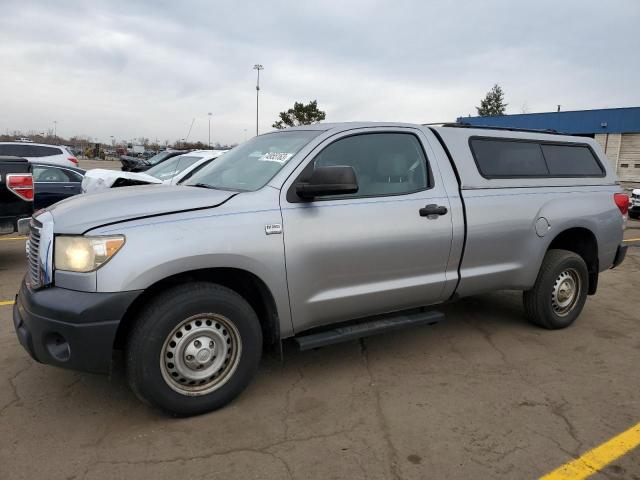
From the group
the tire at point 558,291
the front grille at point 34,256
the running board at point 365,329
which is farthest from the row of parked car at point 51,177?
the tire at point 558,291

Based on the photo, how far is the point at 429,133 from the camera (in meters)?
4.20

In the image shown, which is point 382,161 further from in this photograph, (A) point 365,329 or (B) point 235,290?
(B) point 235,290

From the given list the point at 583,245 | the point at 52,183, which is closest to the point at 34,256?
the point at 583,245

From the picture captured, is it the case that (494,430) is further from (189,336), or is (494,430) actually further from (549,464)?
(189,336)

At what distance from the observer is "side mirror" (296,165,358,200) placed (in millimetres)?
3215

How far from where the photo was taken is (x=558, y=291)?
487 centimetres

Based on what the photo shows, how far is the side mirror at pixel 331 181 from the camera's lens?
3.21 m

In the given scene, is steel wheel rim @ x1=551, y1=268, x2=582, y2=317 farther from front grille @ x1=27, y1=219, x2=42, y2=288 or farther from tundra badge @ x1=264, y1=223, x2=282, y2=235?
front grille @ x1=27, y1=219, x2=42, y2=288

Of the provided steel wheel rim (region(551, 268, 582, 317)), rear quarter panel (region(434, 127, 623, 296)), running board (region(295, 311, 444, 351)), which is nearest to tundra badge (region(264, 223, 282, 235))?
running board (region(295, 311, 444, 351))

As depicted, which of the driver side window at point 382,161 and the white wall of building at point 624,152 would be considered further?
the white wall of building at point 624,152

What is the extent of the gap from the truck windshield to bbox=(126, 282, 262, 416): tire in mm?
834

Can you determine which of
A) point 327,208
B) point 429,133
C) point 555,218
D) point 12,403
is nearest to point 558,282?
point 555,218

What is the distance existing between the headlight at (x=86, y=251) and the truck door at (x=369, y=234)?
3.37 feet

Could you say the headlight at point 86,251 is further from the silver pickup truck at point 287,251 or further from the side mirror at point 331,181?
the side mirror at point 331,181
